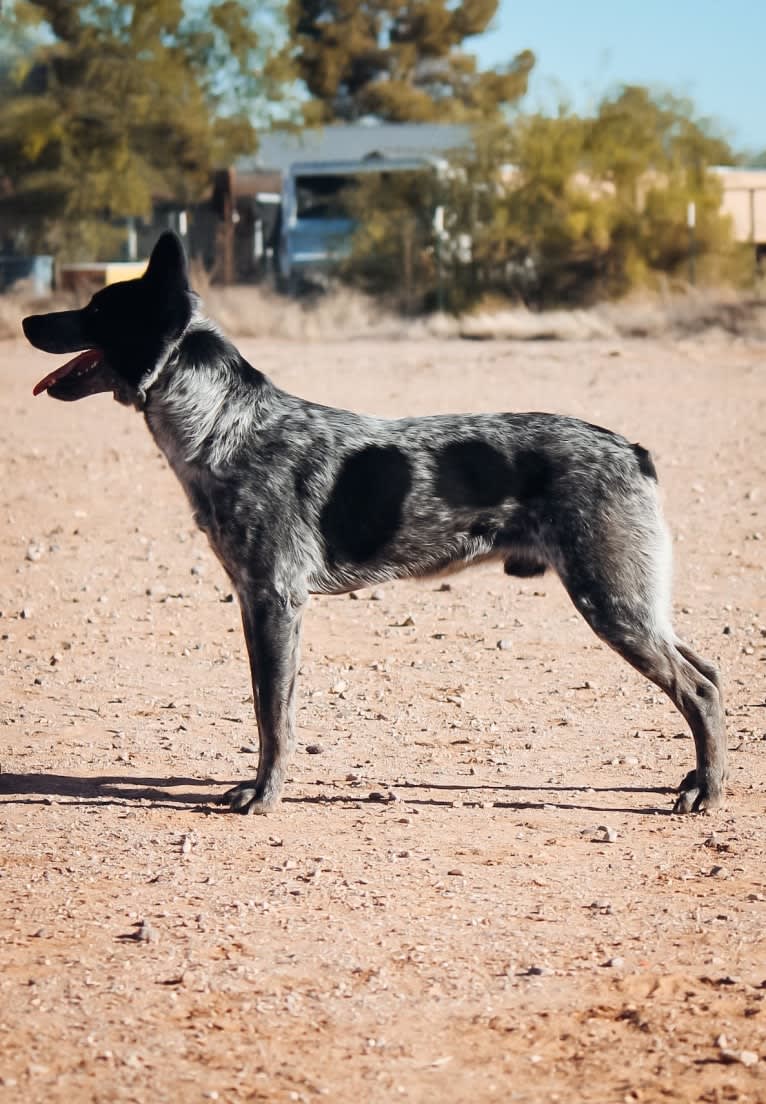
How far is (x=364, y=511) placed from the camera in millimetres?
6477

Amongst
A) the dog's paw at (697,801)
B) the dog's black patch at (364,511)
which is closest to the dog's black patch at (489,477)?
the dog's black patch at (364,511)

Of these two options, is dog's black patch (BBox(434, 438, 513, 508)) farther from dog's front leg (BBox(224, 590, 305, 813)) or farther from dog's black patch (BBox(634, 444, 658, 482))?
dog's front leg (BBox(224, 590, 305, 813))

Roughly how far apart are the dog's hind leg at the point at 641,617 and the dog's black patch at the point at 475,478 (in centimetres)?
37

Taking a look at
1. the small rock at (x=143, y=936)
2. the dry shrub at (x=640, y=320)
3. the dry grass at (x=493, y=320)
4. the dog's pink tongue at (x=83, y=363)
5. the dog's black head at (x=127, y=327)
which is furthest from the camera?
the dry grass at (x=493, y=320)

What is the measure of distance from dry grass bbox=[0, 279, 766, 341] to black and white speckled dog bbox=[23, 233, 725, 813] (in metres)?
20.2

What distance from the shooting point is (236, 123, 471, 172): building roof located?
145ft

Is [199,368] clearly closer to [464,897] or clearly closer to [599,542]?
[599,542]

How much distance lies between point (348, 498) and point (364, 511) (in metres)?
0.08

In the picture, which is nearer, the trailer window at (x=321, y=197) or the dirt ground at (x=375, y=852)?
the dirt ground at (x=375, y=852)

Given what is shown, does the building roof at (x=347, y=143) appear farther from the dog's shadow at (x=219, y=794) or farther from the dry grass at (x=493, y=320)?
the dog's shadow at (x=219, y=794)

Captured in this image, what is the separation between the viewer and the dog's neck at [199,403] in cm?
646

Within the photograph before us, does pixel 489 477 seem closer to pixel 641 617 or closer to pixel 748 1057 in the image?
pixel 641 617

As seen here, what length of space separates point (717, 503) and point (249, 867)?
7.71 meters

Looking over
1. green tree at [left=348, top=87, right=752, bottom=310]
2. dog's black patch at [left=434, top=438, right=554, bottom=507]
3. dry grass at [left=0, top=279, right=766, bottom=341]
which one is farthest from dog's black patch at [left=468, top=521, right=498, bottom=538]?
green tree at [left=348, top=87, right=752, bottom=310]
